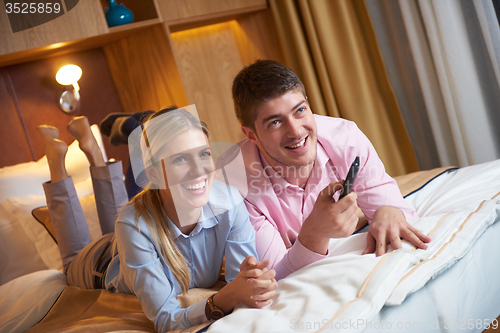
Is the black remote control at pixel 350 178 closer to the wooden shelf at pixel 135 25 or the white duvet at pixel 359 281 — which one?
the white duvet at pixel 359 281

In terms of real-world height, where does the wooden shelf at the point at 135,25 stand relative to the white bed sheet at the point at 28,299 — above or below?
above

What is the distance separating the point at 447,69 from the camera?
2010 mm

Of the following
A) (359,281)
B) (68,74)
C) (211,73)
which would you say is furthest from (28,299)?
(211,73)

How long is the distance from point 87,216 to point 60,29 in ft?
2.92

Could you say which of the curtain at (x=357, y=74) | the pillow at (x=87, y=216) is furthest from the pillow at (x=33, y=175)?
the curtain at (x=357, y=74)

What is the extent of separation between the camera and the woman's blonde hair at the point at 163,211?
1.05m

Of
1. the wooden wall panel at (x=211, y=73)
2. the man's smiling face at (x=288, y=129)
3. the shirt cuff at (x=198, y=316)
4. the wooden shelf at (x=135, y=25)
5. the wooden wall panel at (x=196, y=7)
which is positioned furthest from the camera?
the wooden wall panel at (x=211, y=73)

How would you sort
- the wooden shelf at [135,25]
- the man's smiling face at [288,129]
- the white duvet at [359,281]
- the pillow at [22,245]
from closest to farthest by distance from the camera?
1. the white duvet at [359,281]
2. the man's smiling face at [288,129]
3. the pillow at [22,245]
4. the wooden shelf at [135,25]

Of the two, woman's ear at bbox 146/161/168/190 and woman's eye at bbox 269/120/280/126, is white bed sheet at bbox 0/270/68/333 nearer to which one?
woman's ear at bbox 146/161/168/190

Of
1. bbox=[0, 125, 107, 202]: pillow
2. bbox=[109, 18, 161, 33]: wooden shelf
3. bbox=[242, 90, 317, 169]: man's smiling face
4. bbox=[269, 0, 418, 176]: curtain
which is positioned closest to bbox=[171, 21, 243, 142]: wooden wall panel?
bbox=[109, 18, 161, 33]: wooden shelf

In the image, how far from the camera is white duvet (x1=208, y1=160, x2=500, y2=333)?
2.43 ft

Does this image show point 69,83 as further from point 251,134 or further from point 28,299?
point 251,134

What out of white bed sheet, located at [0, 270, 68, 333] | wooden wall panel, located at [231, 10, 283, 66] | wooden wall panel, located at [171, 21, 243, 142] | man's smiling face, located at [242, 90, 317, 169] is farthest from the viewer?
wooden wall panel, located at [231, 10, 283, 66]

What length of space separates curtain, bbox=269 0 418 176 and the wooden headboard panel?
3.96ft
